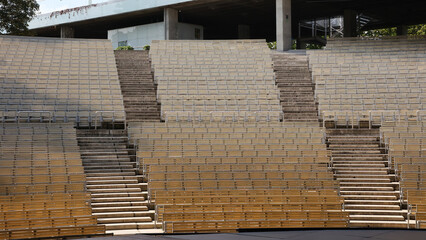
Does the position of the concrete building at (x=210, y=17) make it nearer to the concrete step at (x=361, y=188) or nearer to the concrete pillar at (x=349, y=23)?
the concrete pillar at (x=349, y=23)

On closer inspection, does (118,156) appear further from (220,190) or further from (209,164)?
(220,190)

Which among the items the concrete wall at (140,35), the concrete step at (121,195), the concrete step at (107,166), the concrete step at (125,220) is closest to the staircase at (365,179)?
the concrete step at (125,220)

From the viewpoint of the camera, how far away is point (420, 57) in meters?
27.1

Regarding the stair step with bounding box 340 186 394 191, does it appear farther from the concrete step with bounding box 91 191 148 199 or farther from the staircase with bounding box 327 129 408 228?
the concrete step with bounding box 91 191 148 199

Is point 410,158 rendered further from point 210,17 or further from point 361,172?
point 210,17

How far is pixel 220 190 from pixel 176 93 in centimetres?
963

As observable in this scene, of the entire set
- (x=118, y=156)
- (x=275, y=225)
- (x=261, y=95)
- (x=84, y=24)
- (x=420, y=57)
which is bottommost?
(x=275, y=225)

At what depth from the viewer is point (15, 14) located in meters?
35.2

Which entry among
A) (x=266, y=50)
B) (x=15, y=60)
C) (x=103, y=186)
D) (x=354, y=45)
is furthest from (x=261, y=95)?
(x=15, y=60)

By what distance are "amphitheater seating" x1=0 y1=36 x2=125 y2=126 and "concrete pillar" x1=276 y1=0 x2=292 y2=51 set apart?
30.7 ft

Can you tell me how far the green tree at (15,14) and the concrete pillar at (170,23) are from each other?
9.12 meters

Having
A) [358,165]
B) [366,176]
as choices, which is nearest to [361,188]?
[366,176]

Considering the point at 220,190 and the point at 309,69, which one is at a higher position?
the point at 309,69

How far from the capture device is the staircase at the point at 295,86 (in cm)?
2338
